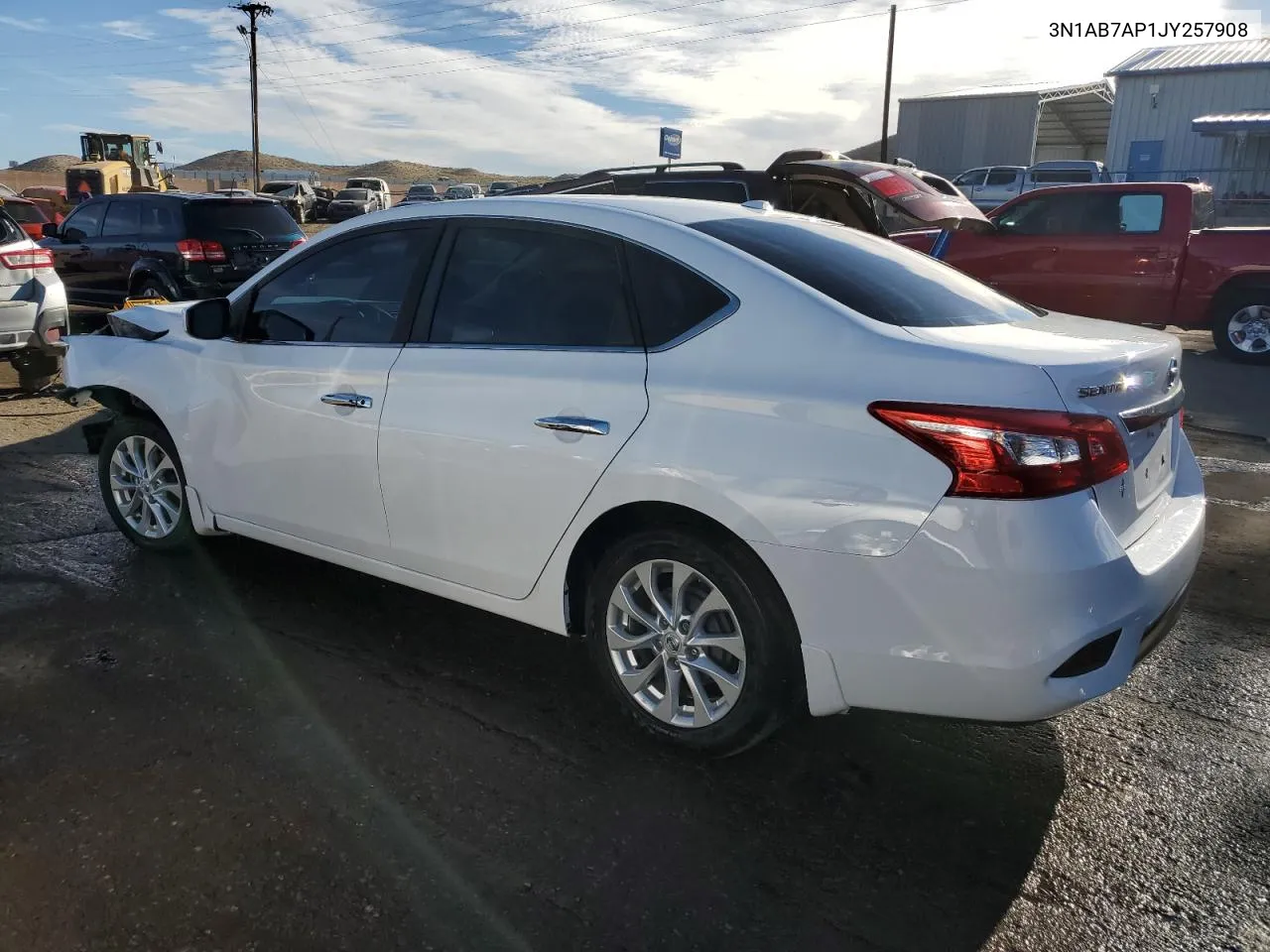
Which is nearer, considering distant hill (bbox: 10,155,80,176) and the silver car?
the silver car

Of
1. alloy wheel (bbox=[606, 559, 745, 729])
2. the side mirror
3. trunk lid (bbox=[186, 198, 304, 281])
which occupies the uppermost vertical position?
trunk lid (bbox=[186, 198, 304, 281])

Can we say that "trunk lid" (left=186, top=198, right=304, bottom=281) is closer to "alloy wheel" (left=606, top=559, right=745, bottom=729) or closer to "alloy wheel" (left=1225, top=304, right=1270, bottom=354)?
"alloy wheel" (left=606, top=559, right=745, bottom=729)

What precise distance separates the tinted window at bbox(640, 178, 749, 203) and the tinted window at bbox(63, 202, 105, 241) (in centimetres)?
747

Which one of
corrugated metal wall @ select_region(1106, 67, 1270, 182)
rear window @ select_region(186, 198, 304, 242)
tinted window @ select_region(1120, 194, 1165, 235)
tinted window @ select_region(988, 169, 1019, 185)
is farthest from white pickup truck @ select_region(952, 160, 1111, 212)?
rear window @ select_region(186, 198, 304, 242)

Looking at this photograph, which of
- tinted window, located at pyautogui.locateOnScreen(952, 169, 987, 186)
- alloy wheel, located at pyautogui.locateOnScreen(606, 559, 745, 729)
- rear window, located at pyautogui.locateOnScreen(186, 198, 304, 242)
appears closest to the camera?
alloy wheel, located at pyautogui.locateOnScreen(606, 559, 745, 729)

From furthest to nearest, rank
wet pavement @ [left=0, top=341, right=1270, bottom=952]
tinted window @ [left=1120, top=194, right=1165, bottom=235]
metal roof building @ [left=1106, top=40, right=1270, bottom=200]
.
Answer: metal roof building @ [left=1106, top=40, right=1270, bottom=200] < tinted window @ [left=1120, top=194, right=1165, bottom=235] < wet pavement @ [left=0, top=341, right=1270, bottom=952]

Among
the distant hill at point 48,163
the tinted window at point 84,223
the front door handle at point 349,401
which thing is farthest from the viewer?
the distant hill at point 48,163

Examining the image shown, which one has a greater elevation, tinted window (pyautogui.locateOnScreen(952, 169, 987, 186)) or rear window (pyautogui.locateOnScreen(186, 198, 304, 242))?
tinted window (pyautogui.locateOnScreen(952, 169, 987, 186))

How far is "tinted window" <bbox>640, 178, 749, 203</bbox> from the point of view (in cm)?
805

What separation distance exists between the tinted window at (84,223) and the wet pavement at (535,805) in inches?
376

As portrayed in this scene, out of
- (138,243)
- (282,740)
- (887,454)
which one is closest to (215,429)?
(282,740)

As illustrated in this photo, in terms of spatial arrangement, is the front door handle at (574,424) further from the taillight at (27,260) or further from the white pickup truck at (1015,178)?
the white pickup truck at (1015,178)

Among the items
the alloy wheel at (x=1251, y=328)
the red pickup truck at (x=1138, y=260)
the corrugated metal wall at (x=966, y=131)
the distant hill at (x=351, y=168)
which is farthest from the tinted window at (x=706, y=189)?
the distant hill at (x=351, y=168)

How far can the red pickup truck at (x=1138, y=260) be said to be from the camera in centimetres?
1088
